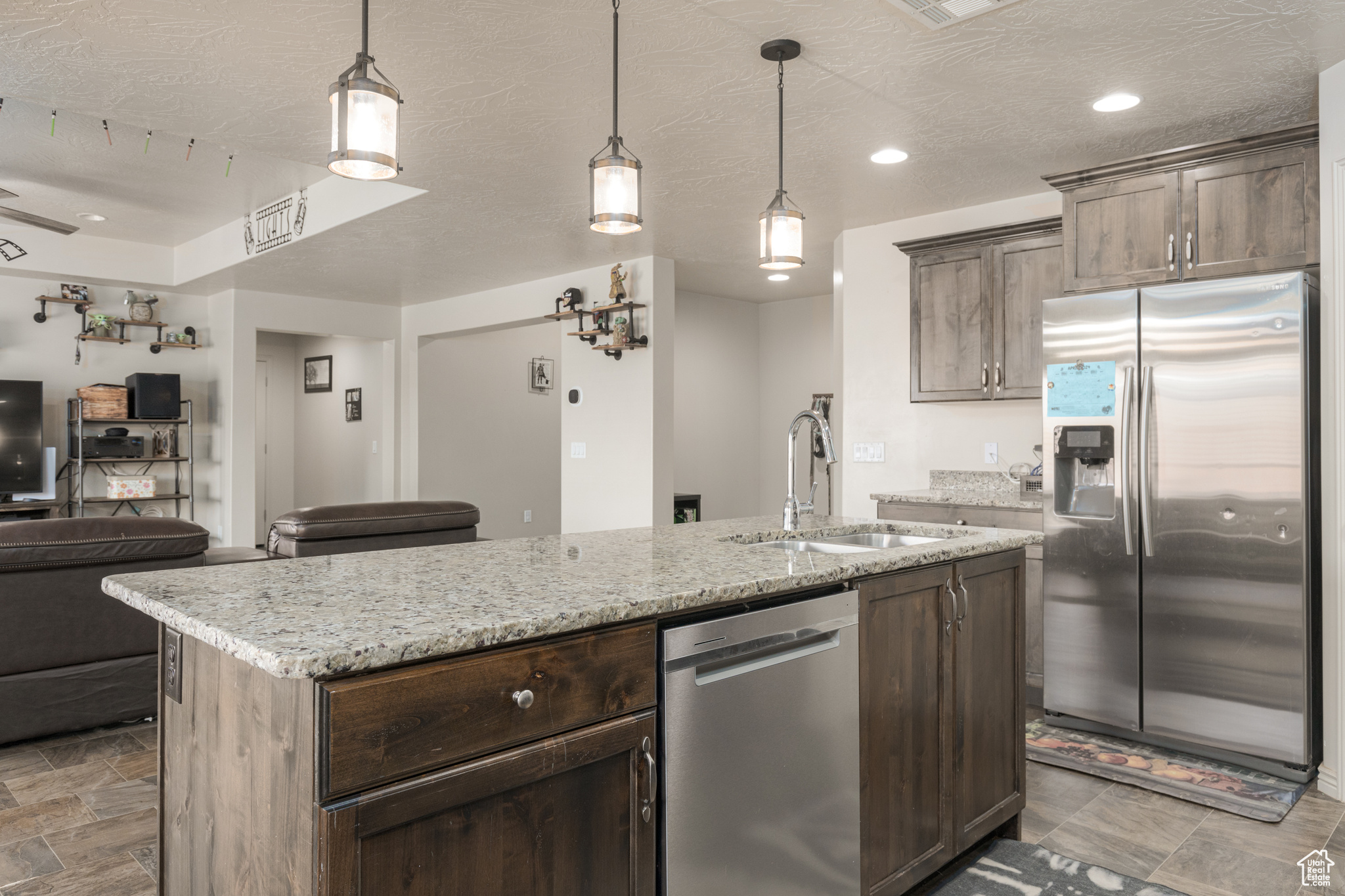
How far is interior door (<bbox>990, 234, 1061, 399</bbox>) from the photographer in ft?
12.8

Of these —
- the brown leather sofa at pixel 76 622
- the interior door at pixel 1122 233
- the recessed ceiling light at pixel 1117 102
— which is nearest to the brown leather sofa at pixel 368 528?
the brown leather sofa at pixel 76 622

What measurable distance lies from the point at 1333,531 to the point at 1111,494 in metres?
0.69

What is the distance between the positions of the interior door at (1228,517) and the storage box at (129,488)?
7.16 metres

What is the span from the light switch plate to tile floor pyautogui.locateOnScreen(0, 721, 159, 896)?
551 mm

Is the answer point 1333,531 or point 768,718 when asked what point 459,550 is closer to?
point 768,718

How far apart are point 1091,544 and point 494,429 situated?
623cm

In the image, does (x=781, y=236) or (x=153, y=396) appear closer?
(x=781, y=236)

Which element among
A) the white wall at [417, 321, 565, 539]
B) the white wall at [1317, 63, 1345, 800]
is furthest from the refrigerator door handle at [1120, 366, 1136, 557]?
the white wall at [417, 321, 565, 539]

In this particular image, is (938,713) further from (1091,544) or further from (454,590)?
(1091,544)

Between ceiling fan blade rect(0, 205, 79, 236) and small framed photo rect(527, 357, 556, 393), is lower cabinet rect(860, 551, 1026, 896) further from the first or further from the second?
small framed photo rect(527, 357, 556, 393)

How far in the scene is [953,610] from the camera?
215 cm

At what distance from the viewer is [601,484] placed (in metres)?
6.21

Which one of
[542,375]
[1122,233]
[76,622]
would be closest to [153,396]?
[542,375]

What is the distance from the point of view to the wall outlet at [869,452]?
480 centimetres
